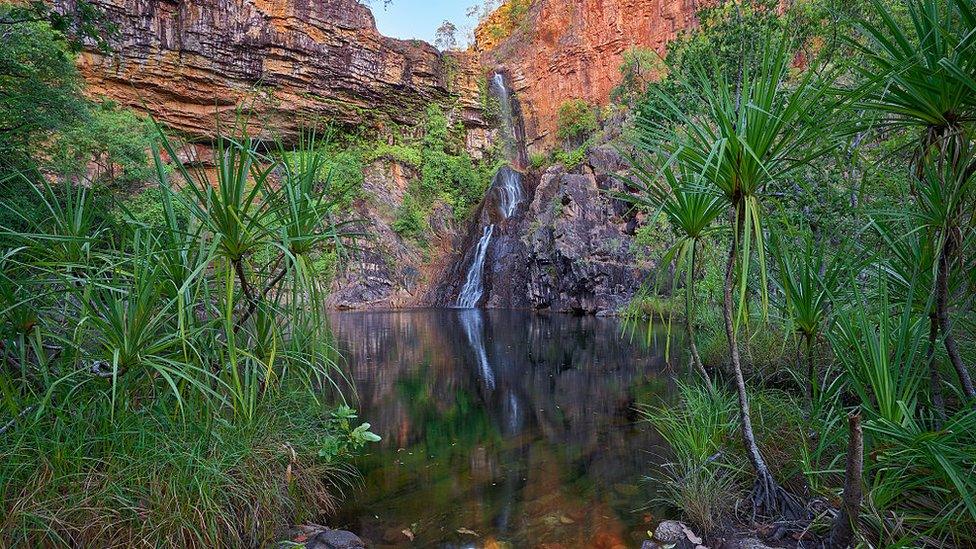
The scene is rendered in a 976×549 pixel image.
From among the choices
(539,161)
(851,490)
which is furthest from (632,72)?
(851,490)

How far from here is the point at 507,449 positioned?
13.8 ft

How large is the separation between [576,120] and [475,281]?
11.4 meters

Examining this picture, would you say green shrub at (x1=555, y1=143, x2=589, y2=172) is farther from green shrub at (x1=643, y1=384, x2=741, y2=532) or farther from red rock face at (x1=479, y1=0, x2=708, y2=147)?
green shrub at (x1=643, y1=384, x2=741, y2=532)

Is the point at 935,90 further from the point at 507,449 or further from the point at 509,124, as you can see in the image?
the point at 509,124

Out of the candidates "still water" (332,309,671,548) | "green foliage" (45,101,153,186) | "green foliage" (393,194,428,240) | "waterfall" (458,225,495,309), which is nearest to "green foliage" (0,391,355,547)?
"still water" (332,309,671,548)

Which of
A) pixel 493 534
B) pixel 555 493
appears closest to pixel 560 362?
pixel 555 493

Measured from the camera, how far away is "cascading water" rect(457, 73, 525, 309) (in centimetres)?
2228

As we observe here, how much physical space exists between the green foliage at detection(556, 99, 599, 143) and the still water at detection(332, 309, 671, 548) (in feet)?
62.7

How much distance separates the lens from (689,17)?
2416 centimetres

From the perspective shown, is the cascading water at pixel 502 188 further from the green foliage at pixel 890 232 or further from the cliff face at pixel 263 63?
the green foliage at pixel 890 232

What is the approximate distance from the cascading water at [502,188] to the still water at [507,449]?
12.7m

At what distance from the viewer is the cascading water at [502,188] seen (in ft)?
73.1

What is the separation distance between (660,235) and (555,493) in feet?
29.4

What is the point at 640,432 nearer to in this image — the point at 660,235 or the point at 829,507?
the point at 829,507
